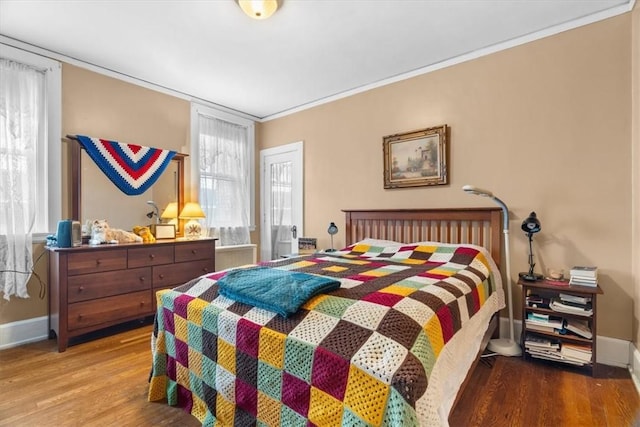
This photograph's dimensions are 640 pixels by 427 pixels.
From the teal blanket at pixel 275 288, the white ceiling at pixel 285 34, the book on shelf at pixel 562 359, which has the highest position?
the white ceiling at pixel 285 34

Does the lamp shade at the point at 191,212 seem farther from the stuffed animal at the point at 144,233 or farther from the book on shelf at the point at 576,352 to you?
the book on shelf at the point at 576,352

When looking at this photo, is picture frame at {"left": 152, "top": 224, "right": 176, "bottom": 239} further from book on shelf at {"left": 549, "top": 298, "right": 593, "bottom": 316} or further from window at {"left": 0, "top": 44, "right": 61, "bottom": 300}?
book on shelf at {"left": 549, "top": 298, "right": 593, "bottom": 316}

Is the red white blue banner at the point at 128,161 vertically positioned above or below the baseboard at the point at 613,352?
above

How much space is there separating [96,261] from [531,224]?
348cm

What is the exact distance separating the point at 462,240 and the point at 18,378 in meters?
3.46

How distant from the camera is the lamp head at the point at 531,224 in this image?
7.57ft

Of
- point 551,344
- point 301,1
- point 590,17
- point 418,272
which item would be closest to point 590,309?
point 551,344

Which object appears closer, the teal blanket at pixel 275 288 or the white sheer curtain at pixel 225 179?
the teal blanket at pixel 275 288

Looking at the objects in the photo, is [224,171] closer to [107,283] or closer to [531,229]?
[107,283]

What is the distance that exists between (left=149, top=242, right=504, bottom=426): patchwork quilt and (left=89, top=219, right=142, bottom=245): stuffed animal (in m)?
1.47

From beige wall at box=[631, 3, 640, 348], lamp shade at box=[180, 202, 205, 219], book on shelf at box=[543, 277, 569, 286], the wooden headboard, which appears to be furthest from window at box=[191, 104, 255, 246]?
beige wall at box=[631, 3, 640, 348]

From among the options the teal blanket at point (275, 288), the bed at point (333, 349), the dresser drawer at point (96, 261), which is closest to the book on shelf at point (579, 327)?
the bed at point (333, 349)

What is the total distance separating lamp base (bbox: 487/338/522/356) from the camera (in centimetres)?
237

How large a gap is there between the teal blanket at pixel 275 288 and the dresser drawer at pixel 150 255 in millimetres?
1585
